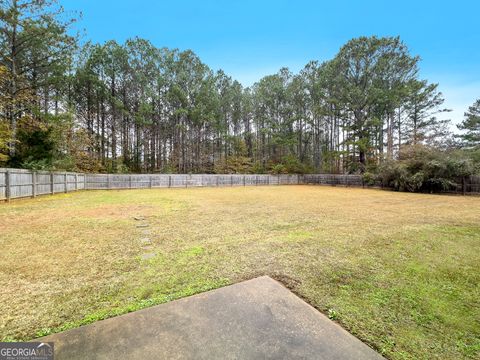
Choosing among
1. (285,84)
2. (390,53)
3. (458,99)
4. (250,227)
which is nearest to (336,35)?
(390,53)

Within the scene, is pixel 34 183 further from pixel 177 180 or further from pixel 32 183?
pixel 177 180

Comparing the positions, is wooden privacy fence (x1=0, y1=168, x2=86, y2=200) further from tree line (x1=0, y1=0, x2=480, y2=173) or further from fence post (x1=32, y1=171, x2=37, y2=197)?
tree line (x1=0, y1=0, x2=480, y2=173)

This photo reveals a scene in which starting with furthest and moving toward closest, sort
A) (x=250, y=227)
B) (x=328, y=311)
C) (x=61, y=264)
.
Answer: (x=250, y=227) → (x=61, y=264) → (x=328, y=311)

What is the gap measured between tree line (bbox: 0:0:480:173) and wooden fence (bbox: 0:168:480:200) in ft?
5.16

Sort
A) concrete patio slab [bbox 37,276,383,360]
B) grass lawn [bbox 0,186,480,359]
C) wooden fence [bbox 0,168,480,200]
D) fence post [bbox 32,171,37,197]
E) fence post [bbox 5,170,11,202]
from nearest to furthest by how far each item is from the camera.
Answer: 1. concrete patio slab [bbox 37,276,383,360]
2. grass lawn [bbox 0,186,480,359]
3. fence post [bbox 5,170,11,202]
4. wooden fence [bbox 0,168,480,200]
5. fence post [bbox 32,171,37,197]

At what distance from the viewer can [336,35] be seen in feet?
63.8

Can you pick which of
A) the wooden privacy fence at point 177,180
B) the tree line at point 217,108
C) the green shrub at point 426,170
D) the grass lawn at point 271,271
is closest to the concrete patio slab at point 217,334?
the grass lawn at point 271,271

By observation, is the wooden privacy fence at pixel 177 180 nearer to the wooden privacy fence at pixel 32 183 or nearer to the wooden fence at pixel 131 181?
the wooden fence at pixel 131 181

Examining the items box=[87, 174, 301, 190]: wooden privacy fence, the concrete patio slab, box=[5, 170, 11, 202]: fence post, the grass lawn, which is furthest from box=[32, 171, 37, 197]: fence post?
the concrete patio slab

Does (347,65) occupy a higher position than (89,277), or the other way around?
(347,65)

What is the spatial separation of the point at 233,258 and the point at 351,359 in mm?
1702

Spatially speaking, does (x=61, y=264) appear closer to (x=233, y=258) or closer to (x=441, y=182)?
(x=233, y=258)

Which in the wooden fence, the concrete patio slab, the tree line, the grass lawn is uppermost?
the tree line

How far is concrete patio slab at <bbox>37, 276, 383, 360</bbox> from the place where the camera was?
1182 millimetres
